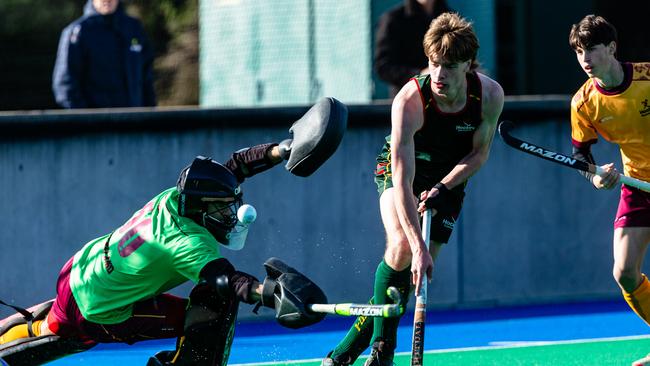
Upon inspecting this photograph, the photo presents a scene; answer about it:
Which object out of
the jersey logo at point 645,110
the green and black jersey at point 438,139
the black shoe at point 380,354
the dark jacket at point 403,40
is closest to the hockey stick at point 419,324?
the black shoe at point 380,354

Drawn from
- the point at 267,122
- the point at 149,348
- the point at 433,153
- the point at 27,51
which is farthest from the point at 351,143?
the point at 27,51

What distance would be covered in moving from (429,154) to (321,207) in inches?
102

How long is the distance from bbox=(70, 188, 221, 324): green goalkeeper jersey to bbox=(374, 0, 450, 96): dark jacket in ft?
12.9

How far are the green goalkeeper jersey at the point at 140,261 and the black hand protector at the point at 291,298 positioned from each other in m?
0.34

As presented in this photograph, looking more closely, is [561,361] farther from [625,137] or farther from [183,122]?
[183,122]

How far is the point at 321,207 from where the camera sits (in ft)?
29.6

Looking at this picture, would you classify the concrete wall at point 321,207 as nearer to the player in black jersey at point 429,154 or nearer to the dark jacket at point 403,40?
the dark jacket at point 403,40

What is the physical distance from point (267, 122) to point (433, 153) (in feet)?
8.36

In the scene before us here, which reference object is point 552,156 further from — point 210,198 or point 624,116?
point 210,198

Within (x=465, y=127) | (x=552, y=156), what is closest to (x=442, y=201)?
(x=465, y=127)

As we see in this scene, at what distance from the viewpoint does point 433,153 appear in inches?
257

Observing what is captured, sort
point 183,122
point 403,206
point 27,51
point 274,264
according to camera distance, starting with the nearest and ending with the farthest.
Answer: point 274,264 → point 403,206 → point 183,122 → point 27,51

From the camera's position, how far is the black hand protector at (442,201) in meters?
6.31

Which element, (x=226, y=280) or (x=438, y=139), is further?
(x=438, y=139)
